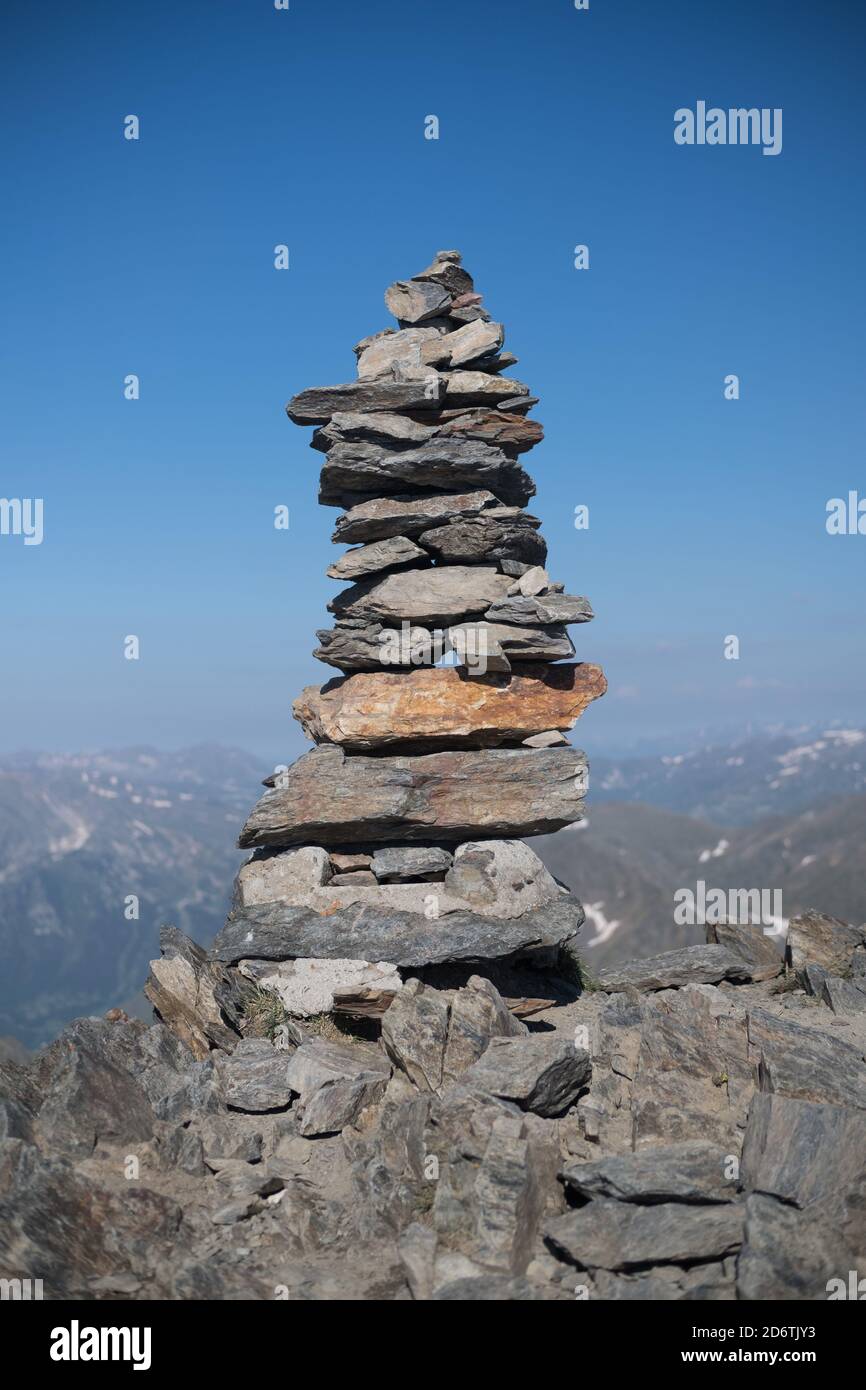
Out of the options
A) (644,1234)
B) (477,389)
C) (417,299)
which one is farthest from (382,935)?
(417,299)

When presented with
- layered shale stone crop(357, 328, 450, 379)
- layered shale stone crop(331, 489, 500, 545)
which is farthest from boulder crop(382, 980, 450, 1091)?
layered shale stone crop(357, 328, 450, 379)

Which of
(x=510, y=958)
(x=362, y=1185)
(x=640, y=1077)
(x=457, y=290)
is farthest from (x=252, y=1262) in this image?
A: (x=457, y=290)

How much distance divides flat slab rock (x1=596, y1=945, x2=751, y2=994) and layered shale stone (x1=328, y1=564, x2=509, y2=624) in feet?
29.2

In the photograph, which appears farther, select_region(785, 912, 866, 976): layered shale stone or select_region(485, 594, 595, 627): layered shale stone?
select_region(785, 912, 866, 976): layered shale stone

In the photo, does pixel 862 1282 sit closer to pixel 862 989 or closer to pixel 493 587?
pixel 862 989

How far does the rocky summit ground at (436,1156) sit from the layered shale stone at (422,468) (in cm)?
1066

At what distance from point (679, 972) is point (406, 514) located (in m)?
11.9

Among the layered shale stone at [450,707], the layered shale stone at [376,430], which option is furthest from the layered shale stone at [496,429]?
the layered shale stone at [450,707]

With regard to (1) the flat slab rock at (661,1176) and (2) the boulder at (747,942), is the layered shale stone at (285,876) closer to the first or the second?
(1) the flat slab rock at (661,1176)

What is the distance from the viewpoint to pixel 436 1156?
510 inches

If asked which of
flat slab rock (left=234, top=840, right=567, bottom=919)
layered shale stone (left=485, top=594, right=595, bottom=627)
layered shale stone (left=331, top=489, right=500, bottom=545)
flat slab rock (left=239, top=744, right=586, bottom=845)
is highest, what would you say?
layered shale stone (left=331, top=489, right=500, bottom=545)

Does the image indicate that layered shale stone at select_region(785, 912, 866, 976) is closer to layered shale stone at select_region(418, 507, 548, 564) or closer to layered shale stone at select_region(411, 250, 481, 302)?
layered shale stone at select_region(418, 507, 548, 564)

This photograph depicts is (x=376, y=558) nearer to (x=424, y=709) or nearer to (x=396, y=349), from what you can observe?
(x=424, y=709)

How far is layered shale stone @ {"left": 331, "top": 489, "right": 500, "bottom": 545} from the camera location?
71.0 feet
